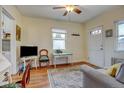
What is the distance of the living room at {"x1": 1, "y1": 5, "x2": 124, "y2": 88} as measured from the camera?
15.9 feet

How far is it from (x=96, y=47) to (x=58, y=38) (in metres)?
2.11

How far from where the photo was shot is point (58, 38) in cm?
692

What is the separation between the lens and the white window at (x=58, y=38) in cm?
681

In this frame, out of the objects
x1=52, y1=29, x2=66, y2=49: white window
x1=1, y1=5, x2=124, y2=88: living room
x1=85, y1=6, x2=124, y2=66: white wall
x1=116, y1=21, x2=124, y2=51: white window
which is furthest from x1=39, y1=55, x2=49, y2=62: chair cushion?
x1=116, y1=21, x2=124, y2=51: white window

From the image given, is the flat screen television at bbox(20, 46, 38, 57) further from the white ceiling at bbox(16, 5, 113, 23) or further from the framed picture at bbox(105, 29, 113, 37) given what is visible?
the framed picture at bbox(105, 29, 113, 37)

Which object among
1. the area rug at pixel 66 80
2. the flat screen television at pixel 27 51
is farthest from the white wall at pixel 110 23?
the flat screen television at pixel 27 51

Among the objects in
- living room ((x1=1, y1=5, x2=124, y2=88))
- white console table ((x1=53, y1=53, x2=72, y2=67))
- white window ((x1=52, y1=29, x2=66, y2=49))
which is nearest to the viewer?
living room ((x1=1, y1=5, x2=124, y2=88))

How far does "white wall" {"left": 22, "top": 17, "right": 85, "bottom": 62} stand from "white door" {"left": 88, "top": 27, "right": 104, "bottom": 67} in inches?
31.6

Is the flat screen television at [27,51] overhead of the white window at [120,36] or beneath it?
beneath

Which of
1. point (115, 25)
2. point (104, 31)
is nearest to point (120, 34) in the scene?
point (115, 25)

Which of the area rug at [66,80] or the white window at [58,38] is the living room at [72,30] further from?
the area rug at [66,80]

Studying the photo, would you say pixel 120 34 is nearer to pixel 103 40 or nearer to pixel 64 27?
pixel 103 40
